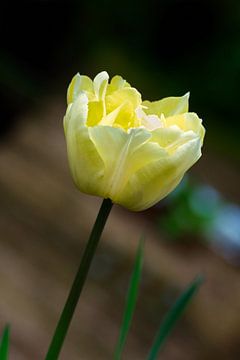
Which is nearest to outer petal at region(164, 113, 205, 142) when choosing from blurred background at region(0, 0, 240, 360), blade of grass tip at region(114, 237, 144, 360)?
blade of grass tip at region(114, 237, 144, 360)

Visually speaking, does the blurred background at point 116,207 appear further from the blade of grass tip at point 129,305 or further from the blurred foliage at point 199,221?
the blade of grass tip at point 129,305

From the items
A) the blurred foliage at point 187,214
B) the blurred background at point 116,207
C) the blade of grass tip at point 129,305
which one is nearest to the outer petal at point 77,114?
the blade of grass tip at point 129,305

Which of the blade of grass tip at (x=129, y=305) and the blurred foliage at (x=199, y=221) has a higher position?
the blurred foliage at (x=199, y=221)

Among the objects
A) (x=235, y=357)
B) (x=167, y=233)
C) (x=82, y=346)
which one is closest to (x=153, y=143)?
(x=82, y=346)

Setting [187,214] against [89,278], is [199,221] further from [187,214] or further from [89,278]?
[89,278]

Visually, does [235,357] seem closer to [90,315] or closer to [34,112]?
[90,315]

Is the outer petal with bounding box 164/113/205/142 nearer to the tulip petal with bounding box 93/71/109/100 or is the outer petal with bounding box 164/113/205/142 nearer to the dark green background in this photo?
the tulip petal with bounding box 93/71/109/100
